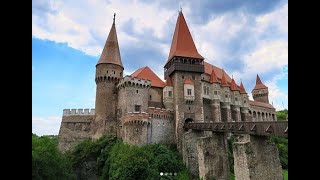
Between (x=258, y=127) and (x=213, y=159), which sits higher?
(x=258, y=127)

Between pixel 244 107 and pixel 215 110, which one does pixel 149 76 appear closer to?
pixel 215 110

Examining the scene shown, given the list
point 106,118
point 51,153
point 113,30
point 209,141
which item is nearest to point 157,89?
point 106,118

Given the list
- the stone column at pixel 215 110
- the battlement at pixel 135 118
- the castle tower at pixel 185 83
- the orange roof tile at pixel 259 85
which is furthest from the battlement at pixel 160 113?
the orange roof tile at pixel 259 85

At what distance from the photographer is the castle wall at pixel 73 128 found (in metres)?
35.0

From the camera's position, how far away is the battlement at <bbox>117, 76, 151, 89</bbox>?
32750 mm

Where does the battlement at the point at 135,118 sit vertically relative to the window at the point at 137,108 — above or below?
below

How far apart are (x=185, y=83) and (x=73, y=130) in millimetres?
15770

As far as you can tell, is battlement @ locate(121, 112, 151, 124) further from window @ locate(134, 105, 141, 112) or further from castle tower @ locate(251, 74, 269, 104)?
castle tower @ locate(251, 74, 269, 104)

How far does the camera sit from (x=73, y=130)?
117ft

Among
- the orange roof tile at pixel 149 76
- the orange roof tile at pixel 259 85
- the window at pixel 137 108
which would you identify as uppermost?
the orange roof tile at pixel 259 85

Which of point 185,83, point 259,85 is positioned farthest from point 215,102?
point 259,85

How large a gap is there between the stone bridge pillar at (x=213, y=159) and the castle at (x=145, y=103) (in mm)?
7401

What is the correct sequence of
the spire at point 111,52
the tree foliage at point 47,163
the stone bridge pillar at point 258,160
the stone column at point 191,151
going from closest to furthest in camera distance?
the stone bridge pillar at point 258,160 < the tree foliage at point 47,163 < the stone column at point 191,151 < the spire at point 111,52

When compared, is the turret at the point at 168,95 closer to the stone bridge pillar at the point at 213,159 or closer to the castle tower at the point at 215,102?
the castle tower at the point at 215,102
